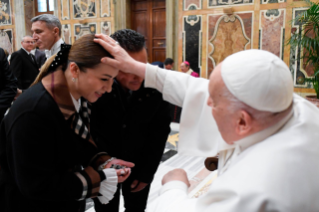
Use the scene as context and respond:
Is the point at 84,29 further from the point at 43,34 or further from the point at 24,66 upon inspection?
the point at 43,34

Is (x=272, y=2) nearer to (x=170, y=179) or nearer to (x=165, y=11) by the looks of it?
(x=165, y=11)

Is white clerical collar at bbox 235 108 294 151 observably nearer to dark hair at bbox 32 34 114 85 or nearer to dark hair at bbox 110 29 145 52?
dark hair at bbox 32 34 114 85

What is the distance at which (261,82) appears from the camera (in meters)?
0.95

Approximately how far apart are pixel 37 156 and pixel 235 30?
6951 millimetres

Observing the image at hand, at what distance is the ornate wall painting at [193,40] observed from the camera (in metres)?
7.79

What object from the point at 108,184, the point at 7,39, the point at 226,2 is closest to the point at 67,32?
the point at 7,39

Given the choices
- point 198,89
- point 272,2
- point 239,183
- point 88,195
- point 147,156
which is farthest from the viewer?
point 272,2

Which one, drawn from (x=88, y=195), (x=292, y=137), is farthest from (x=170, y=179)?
(x=292, y=137)

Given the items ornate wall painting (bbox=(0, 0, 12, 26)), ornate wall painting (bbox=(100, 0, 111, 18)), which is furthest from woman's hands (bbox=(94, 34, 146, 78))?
ornate wall painting (bbox=(0, 0, 12, 26))

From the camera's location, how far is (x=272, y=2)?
684 centimetres

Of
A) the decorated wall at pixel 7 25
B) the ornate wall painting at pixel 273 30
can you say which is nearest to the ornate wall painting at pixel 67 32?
the decorated wall at pixel 7 25

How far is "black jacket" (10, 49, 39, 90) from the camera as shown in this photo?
4879 mm

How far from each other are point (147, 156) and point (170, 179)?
79 cm

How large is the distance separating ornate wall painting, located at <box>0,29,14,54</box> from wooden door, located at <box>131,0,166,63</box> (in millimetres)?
5386
